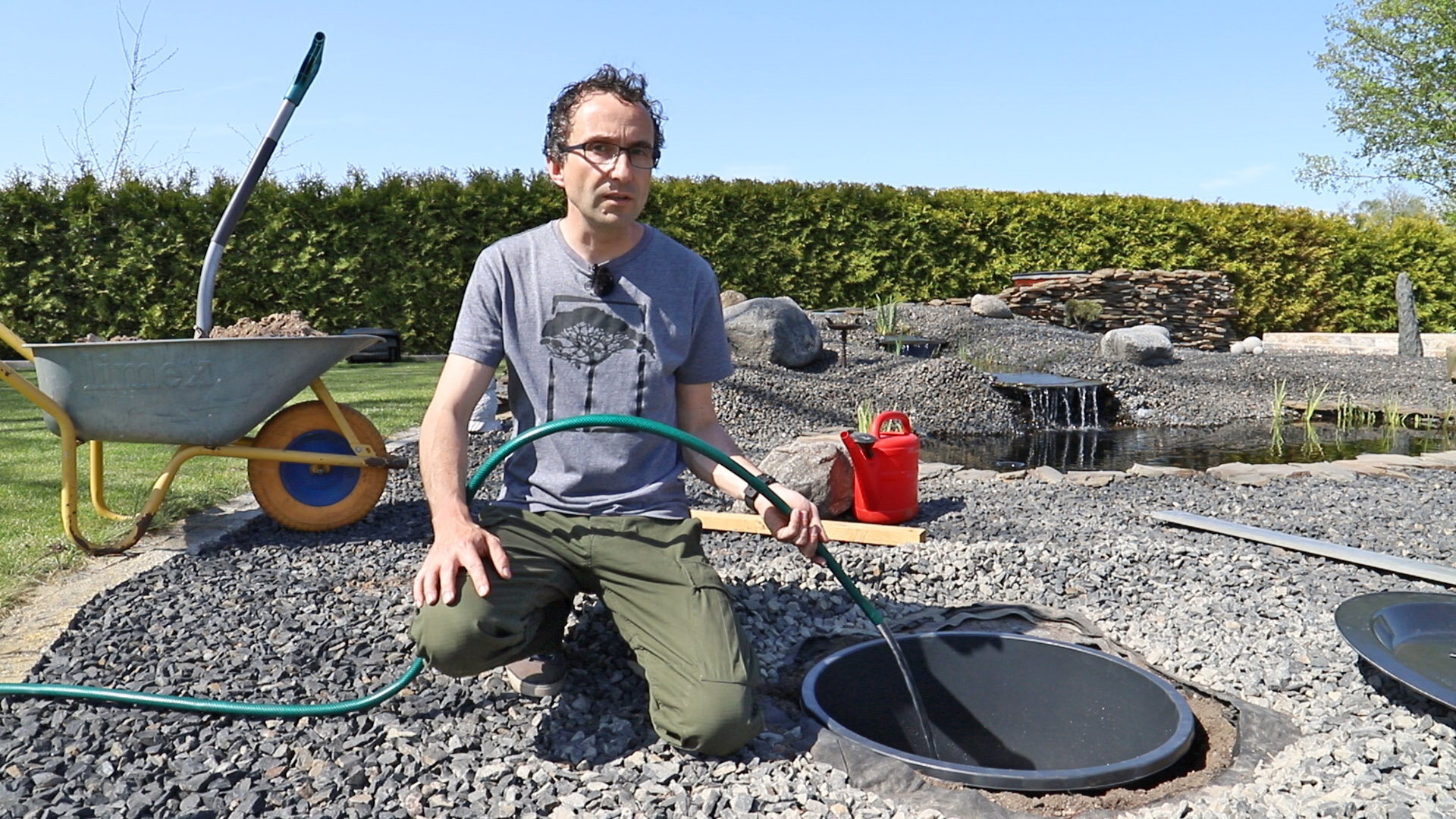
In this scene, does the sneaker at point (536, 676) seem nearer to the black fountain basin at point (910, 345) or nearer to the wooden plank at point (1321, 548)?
the wooden plank at point (1321, 548)

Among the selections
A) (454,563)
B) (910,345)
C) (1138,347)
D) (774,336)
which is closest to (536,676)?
(454,563)

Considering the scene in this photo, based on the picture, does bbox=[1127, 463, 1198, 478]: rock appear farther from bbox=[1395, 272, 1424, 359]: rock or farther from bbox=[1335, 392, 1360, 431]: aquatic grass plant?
bbox=[1395, 272, 1424, 359]: rock

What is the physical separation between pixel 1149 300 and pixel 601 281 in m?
11.1


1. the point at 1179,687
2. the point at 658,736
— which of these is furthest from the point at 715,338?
the point at 1179,687

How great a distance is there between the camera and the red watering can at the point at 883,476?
11.0ft

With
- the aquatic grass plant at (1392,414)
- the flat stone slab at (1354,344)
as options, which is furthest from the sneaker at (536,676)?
the flat stone slab at (1354,344)

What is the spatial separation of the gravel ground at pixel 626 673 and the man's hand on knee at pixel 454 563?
329mm

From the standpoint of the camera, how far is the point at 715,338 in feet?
6.63

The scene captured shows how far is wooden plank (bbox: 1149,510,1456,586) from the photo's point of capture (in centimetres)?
265

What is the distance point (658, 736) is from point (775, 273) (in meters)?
9.35

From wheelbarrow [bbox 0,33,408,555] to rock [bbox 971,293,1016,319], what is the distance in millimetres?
8267

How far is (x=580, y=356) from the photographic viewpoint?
1887 millimetres

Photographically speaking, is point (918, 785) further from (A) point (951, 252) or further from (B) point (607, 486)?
(A) point (951, 252)

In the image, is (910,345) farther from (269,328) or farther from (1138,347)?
(269,328)
